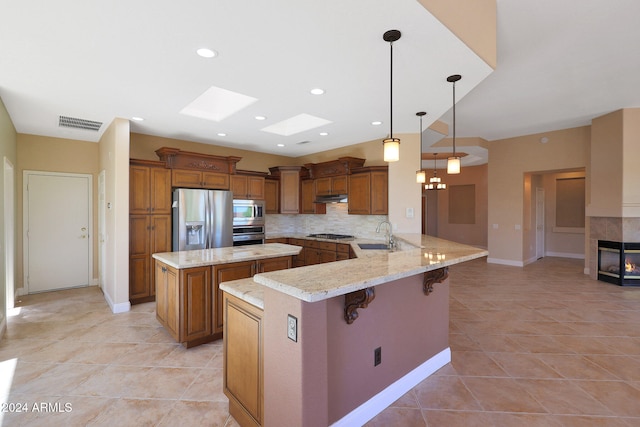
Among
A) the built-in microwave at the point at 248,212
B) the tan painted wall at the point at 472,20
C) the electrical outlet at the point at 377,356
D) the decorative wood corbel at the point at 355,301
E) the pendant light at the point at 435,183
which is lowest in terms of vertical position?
the electrical outlet at the point at 377,356

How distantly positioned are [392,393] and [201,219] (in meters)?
3.70

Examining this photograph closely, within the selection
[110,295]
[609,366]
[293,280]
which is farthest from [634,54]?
[110,295]

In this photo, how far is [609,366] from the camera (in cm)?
254

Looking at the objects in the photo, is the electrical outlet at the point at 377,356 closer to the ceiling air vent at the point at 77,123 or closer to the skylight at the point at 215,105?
the skylight at the point at 215,105

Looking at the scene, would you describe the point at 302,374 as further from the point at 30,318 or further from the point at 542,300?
the point at 542,300

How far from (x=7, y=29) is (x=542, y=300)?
254 inches

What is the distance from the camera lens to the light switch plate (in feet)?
4.53

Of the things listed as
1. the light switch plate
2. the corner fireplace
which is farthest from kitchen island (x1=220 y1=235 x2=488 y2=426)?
the corner fireplace

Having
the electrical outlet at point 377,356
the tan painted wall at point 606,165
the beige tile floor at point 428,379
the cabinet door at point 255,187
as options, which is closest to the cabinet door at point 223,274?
the beige tile floor at point 428,379

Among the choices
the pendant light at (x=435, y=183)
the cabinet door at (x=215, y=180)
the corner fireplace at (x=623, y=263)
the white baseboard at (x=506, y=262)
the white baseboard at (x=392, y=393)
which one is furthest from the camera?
the white baseboard at (x=506, y=262)

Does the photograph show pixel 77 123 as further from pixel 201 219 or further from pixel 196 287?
pixel 196 287

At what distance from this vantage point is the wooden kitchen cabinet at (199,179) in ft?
15.2

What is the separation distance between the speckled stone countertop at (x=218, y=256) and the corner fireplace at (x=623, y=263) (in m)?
5.76

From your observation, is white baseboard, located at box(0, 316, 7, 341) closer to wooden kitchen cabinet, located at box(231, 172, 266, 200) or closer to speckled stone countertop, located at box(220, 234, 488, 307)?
speckled stone countertop, located at box(220, 234, 488, 307)
